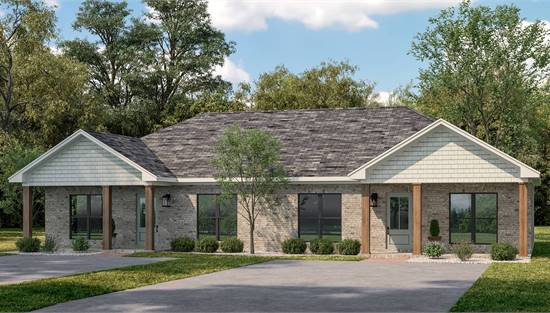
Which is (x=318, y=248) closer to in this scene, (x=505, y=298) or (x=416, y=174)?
(x=416, y=174)

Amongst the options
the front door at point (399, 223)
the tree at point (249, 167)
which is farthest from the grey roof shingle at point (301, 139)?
the front door at point (399, 223)

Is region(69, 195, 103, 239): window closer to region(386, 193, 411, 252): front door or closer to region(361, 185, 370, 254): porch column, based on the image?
region(361, 185, 370, 254): porch column

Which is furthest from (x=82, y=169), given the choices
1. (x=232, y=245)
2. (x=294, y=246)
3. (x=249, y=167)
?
(x=294, y=246)

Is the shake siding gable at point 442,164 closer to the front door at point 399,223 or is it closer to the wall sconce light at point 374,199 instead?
the wall sconce light at point 374,199

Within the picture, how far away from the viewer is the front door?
30.4 metres

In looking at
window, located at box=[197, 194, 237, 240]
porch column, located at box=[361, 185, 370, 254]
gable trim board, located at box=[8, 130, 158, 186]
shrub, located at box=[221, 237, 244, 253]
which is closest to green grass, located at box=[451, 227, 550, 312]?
porch column, located at box=[361, 185, 370, 254]

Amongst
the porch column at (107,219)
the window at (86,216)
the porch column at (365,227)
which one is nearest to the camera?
the porch column at (365,227)

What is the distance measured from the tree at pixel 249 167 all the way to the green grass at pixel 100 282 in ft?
13.5

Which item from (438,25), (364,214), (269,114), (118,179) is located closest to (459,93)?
(438,25)

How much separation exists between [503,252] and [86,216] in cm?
1825

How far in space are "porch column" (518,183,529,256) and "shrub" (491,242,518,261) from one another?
2.38 feet

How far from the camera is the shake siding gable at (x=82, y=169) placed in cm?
3189

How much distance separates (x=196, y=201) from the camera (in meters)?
32.5

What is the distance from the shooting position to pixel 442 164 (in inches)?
1120
